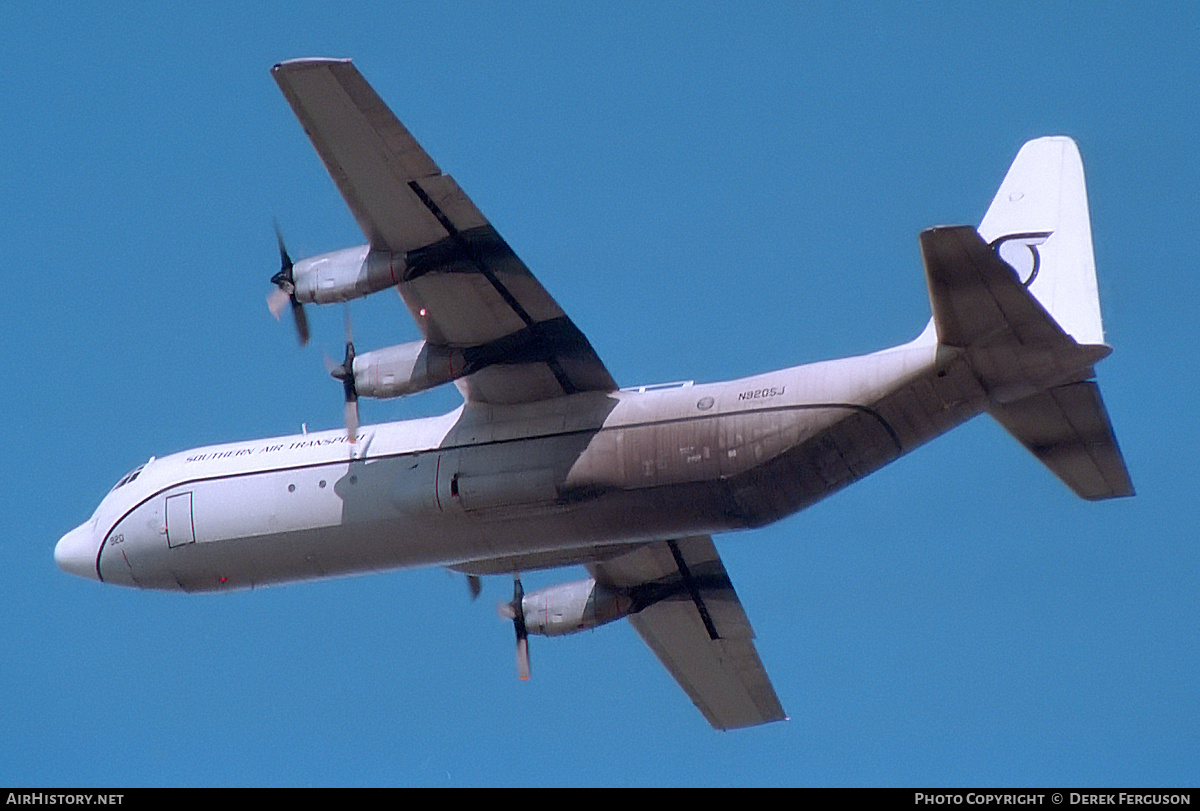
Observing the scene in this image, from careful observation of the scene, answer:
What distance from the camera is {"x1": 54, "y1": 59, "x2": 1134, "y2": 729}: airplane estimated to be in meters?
23.6

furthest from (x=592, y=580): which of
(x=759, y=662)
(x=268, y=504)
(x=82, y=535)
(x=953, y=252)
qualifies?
(x=953, y=252)

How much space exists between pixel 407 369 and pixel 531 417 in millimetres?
1856

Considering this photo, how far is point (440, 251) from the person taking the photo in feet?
81.3

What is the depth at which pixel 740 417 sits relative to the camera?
24.6m

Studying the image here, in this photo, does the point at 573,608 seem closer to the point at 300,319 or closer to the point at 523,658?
the point at 523,658

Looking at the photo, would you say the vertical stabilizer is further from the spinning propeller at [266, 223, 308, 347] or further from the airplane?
the spinning propeller at [266, 223, 308, 347]

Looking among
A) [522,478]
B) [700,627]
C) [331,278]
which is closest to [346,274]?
[331,278]

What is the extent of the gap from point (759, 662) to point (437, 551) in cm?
630

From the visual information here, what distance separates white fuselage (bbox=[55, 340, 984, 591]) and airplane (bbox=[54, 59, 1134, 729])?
3 cm

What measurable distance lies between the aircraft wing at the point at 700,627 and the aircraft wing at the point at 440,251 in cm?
381

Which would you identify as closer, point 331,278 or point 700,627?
point 331,278

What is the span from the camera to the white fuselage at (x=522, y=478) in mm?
24328
